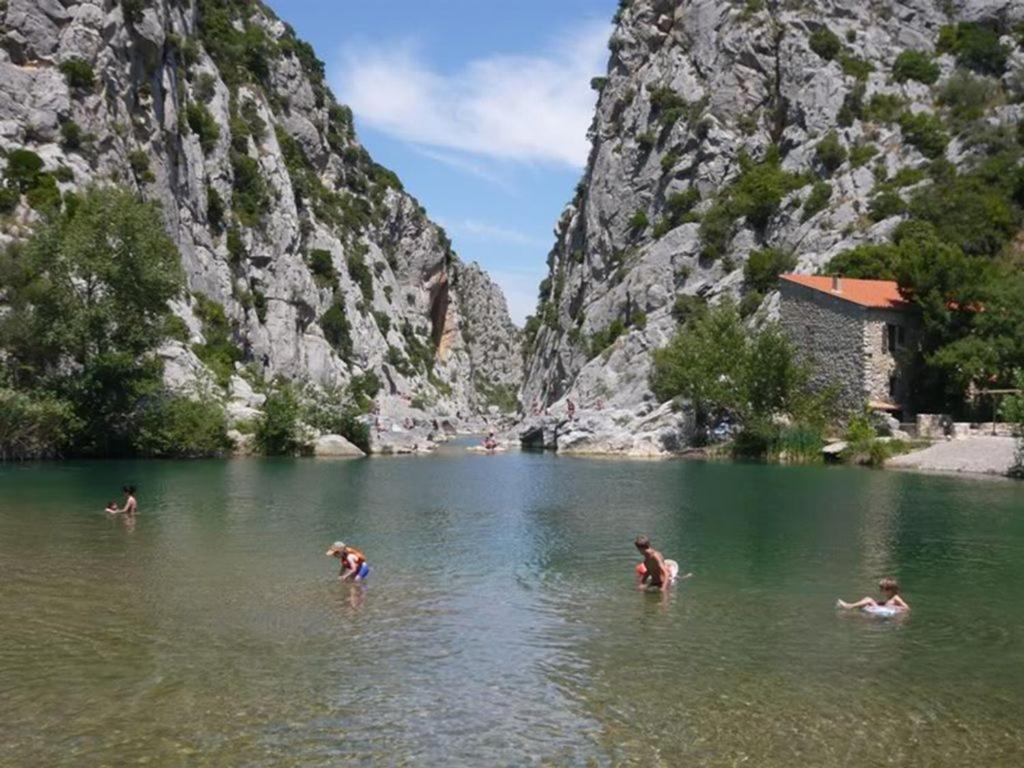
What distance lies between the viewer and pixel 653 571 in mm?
18312

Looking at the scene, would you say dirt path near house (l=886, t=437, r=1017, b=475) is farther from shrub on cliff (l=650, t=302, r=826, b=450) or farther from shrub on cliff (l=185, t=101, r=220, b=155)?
shrub on cliff (l=185, t=101, r=220, b=155)

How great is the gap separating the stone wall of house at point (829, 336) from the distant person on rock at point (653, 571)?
43080 millimetres

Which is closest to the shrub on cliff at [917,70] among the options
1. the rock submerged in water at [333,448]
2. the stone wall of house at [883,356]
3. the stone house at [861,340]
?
the stone house at [861,340]

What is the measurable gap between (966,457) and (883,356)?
13034 mm

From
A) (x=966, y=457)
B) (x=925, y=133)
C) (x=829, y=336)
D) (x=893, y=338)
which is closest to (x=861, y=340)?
(x=893, y=338)

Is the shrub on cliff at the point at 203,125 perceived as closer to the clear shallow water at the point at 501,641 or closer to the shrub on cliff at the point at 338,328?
the shrub on cliff at the point at 338,328

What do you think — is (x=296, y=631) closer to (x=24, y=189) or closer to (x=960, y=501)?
(x=960, y=501)

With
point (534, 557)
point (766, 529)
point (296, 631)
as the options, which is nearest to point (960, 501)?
point (766, 529)

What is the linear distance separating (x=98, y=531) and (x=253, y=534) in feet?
12.5

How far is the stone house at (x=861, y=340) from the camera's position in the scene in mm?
57375

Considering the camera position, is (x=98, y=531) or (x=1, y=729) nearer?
(x=1, y=729)

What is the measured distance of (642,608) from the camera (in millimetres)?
16719

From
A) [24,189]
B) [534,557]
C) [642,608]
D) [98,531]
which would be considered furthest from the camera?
[24,189]

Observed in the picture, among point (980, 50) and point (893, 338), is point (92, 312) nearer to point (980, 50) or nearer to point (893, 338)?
point (893, 338)
